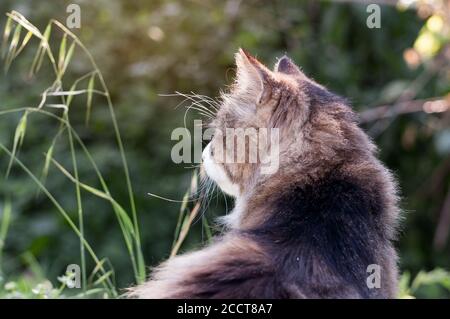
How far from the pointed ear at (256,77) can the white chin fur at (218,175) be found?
0.32 m

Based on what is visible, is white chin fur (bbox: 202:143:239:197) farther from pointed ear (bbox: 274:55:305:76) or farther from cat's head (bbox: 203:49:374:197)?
pointed ear (bbox: 274:55:305:76)

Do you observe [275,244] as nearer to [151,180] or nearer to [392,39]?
[151,180]

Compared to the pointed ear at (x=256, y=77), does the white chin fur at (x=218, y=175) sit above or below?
below

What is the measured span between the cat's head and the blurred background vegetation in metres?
2.63

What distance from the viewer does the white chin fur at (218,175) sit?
2818mm

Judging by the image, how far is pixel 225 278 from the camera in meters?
2.12

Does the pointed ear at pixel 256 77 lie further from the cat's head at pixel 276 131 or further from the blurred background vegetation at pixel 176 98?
the blurred background vegetation at pixel 176 98

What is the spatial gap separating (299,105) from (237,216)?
47cm

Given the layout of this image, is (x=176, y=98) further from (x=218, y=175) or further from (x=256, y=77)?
(x=256, y=77)

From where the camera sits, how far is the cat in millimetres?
2164

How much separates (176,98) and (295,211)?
3.43 meters

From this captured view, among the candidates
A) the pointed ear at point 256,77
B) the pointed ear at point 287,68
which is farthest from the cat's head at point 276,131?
the pointed ear at point 287,68

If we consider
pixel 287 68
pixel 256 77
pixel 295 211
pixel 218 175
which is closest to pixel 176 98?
pixel 287 68
